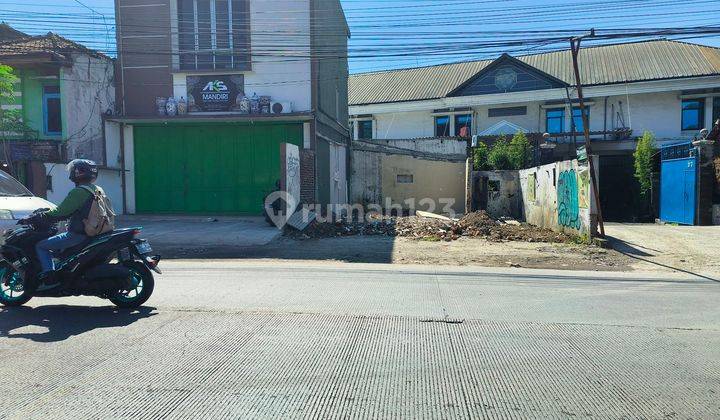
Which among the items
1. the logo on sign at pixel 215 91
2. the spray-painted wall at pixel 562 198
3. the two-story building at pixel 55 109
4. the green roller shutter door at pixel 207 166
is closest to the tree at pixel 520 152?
the spray-painted wall at pixel 562 198

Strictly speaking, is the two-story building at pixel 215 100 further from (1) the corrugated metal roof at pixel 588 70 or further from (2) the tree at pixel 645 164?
(1) the corrugated metal roof at pixel 588 70

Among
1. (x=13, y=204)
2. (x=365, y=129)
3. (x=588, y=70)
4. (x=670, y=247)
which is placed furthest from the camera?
(x=365, y=129)

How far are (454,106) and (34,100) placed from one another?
74.5 ft

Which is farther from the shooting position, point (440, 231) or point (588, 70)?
point (588, 70)

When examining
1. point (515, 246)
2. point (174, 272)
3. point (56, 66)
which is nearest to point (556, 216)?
point (515, 246)

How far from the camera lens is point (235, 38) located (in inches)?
683

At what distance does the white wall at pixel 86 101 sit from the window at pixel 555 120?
78.6 ft

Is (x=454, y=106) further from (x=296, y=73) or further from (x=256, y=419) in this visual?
(x=256, y=419)

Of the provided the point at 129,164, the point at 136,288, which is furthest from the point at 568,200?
the point at 129,164

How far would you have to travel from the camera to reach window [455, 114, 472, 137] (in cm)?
3215

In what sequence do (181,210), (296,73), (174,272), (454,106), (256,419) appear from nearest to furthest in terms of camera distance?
(256,419)
(174,272)
(296,73)
(181,210)
(454,106)

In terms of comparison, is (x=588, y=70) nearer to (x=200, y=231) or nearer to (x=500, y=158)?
(x=500, y=158)

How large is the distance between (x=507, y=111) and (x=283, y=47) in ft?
61.5

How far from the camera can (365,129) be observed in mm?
36312
